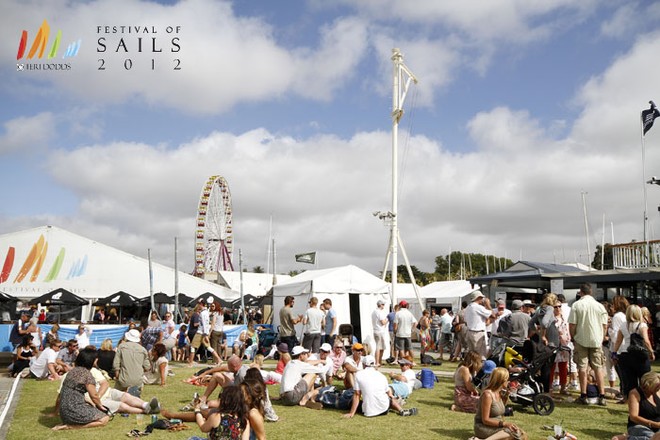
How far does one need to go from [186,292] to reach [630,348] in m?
34.7

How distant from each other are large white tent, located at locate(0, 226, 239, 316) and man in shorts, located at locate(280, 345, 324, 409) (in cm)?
3092

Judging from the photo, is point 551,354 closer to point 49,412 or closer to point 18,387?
point 49,412

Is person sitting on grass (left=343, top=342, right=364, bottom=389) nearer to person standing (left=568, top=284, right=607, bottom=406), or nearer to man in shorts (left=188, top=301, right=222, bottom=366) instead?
person standing (left=568, top=284, right=607, bottom=406)

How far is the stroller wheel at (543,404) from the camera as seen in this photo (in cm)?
827

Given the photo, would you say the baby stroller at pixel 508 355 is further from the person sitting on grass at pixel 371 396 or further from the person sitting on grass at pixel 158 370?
the person sitting on grass at pixel 158 370

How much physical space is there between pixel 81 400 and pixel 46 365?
235 inches

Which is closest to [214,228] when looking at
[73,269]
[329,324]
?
[73,269]

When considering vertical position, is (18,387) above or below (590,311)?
below

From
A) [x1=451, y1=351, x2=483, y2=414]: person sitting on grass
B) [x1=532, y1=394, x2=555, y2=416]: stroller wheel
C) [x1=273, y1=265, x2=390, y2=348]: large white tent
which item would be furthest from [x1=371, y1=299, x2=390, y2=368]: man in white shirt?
[x1=532, y1=394, x2=555, y2=416]: stroller wheel

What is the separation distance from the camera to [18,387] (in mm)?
11492

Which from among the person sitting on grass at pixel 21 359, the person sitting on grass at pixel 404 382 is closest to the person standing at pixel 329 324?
the person sitting on grass at pixel 404 382

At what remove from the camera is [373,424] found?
25.7 feet

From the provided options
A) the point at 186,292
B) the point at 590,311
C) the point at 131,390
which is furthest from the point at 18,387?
the point at 186,292

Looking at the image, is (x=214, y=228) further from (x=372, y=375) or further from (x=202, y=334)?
(x=372, y=375)
